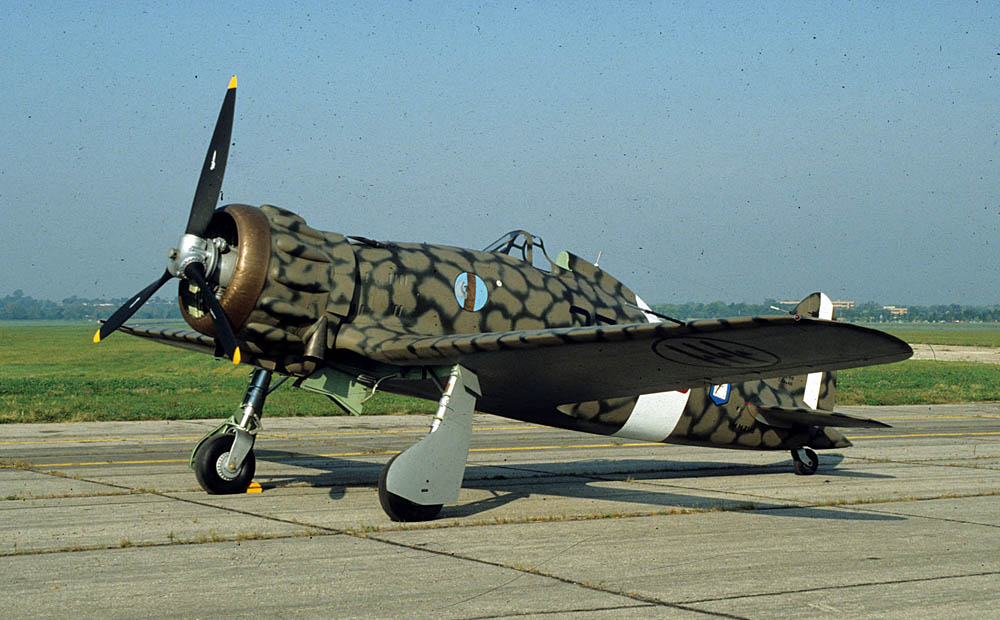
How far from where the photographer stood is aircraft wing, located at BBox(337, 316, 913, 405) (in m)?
7.76

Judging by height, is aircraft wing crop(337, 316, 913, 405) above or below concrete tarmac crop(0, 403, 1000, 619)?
above

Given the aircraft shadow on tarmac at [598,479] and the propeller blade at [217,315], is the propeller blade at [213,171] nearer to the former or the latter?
the propeller blade at [217,315]

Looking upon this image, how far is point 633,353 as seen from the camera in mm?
9016

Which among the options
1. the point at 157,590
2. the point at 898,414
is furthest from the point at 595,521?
the point at 898,414

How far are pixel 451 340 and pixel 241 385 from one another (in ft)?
84.3

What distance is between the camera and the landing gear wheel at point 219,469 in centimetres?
1085

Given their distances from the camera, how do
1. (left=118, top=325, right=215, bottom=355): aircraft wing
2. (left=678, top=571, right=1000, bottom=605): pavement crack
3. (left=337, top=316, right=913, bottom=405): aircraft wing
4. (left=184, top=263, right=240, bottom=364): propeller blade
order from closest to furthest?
(left=678, top=571, right=1000, bottom=605): pavement crack < (left=337, top=316, right=913, bottom=405): aircraft wing < (left=184, top=263, right=240, bottom=364): propeller blade < (left=118, top=325, right=215, bottom=355): aircraft wing

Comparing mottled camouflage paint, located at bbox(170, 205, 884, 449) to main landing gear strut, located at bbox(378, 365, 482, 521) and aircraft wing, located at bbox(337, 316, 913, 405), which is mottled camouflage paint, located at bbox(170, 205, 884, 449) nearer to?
aircraft wing, located at bbox(337, 316, 913, 405)

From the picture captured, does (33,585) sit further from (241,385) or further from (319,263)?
(241,385)

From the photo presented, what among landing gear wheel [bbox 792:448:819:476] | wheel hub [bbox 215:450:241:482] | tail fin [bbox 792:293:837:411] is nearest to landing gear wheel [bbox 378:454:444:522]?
wheel hub [bbox 215:450:241:482]

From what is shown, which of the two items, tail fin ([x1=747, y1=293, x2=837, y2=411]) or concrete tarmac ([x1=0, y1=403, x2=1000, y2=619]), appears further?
tail fin ([x1=747, y1=293, x2=837, y2=411])

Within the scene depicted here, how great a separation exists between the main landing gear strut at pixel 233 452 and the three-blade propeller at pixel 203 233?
1372 millimetres

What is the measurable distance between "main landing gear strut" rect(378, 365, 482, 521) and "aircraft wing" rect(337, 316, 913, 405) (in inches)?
13.4

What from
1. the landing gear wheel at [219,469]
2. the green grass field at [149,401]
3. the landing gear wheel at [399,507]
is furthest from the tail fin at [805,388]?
the green grass field at [149,401]
